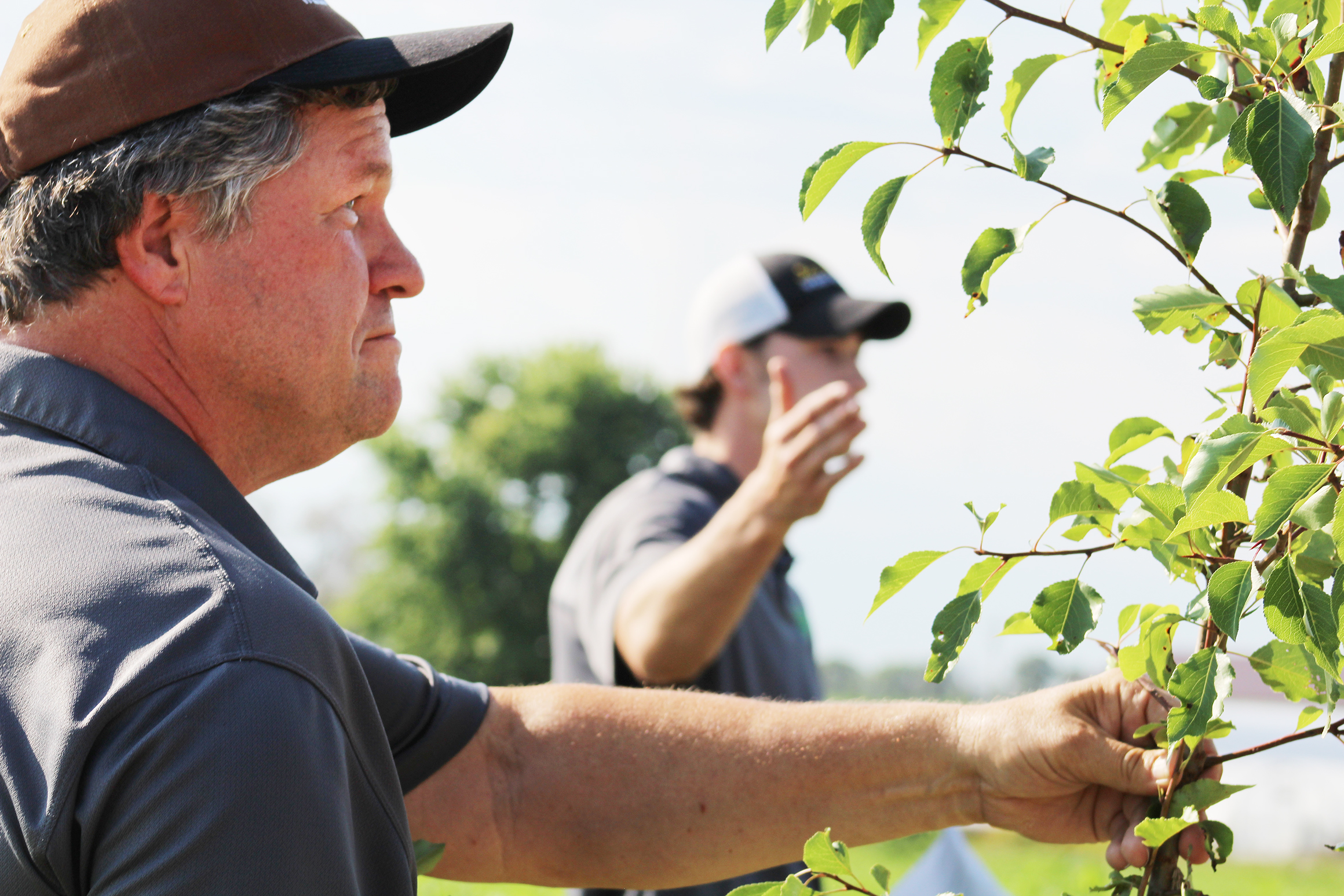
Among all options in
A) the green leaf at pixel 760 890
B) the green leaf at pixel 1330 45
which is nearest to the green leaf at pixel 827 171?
the green leaf at pixel 1330 45

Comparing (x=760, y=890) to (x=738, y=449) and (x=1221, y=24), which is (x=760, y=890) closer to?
(x=1221, y=24)

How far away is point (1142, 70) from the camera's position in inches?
43.0

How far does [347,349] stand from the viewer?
158 centimetres

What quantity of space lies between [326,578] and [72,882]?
164 feet

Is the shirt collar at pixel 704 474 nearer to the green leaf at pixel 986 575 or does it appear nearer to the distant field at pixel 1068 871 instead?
the green leaf at pixel 986 575

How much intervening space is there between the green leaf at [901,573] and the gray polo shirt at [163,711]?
1.89 ft

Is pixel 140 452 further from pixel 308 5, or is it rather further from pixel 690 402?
pixel 690 402

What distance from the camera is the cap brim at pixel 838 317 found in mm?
3861

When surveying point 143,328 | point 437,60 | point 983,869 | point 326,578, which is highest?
point 437,60

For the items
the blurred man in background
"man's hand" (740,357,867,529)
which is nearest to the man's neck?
the blurred man in background

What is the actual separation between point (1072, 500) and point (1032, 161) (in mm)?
368

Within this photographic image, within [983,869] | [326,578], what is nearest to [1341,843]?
[983,869]

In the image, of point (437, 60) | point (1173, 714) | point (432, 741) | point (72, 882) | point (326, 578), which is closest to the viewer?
point (72, 882)

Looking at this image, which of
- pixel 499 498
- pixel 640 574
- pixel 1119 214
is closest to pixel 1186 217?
pixel 1119 214
